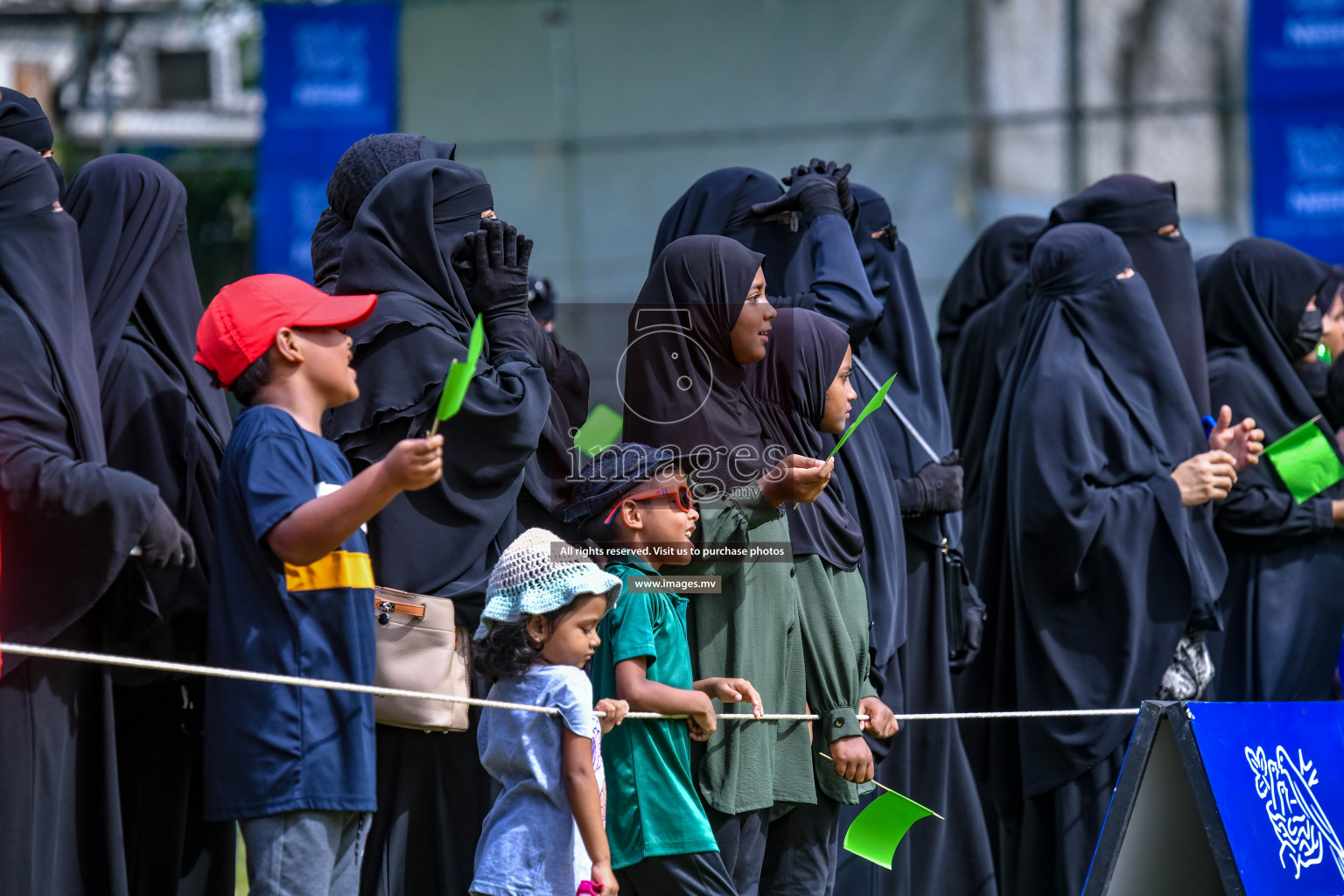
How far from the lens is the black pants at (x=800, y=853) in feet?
11.1

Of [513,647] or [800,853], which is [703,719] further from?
[800,853]

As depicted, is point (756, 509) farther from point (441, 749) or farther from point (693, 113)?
point (693, 113)

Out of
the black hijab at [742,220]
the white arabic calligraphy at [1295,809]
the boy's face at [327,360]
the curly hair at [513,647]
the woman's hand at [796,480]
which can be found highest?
the black hijab at [742,220]

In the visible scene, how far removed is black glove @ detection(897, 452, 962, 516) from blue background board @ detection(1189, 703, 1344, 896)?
95 cm

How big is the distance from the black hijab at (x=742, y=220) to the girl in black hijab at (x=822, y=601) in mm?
710

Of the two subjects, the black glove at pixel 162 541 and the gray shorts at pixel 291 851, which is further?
the black glove at pixel 162 541

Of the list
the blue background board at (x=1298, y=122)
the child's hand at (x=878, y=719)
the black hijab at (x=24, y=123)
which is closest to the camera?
the black hijab at (x=24, y=123)

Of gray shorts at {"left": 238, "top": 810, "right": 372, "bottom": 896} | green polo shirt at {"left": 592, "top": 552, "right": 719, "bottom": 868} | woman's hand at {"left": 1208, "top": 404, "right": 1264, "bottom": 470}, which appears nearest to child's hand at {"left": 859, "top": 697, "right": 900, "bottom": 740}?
green polo shirt at {"left": 592, "top": 552, "right": 719, "bottom": 868}

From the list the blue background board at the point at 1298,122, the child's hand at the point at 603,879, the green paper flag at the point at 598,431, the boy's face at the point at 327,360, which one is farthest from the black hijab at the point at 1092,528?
the blue background board at the point at 1298,122

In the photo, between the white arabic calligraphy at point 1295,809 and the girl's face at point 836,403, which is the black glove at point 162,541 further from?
the white arabic calligraphy at point 1295,809

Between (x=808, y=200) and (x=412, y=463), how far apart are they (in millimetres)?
2059

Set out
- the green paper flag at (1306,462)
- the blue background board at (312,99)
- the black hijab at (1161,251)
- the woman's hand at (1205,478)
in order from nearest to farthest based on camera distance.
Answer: the woman's hand at (1205,478) → the green paper flag at (1306,462) → the black hijab at (1161,251) → the blue background board at (312,99)

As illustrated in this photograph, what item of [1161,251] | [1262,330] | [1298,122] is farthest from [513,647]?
[1298,122]

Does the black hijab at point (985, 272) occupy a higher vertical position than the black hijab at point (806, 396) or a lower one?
higher
